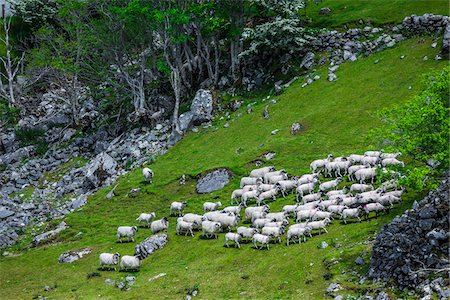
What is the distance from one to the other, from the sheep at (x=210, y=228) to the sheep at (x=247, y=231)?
2.74 metres

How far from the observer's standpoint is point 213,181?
1848 inches

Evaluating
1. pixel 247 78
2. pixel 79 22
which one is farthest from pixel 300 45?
pixel 79 22

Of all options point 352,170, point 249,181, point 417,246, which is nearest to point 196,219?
point 249,181

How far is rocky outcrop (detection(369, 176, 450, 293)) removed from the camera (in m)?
20.1

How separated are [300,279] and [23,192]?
43.6m

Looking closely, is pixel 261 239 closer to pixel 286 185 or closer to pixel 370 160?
pixel 286 185

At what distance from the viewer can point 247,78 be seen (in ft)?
219

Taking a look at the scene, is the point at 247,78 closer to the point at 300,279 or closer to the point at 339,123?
the point at 339,123

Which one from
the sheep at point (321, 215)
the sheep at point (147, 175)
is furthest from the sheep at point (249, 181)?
the sheep at point (147, 175)

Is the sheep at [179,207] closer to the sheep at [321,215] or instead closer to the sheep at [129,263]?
the sheep at [129,263]

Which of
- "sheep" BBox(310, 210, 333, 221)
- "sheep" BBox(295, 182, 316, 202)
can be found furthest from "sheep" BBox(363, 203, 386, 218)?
"sheep" BBox(295, 182, 316, 202)

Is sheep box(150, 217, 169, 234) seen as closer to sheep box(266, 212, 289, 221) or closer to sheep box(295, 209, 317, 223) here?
sheep box(266, 212, 289, 221)

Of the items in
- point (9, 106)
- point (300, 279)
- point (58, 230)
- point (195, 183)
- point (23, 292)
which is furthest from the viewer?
point (9, 106)

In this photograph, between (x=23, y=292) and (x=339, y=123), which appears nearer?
(x=23, y=292)
